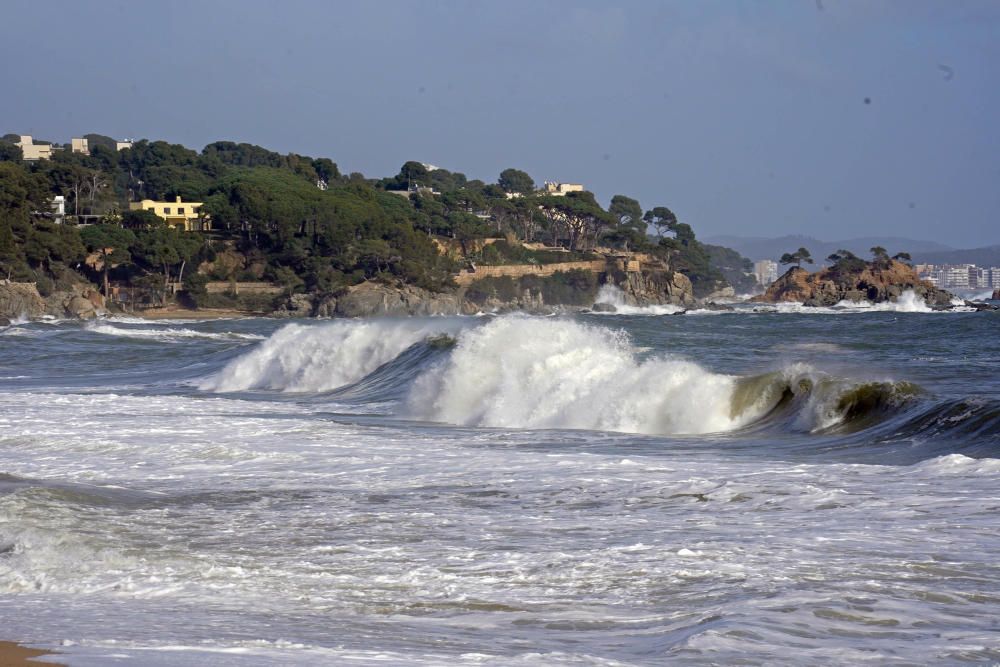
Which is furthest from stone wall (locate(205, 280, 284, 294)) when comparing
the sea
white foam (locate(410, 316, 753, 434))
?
the sea

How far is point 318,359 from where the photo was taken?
26875 mm

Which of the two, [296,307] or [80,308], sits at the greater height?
[296,307]

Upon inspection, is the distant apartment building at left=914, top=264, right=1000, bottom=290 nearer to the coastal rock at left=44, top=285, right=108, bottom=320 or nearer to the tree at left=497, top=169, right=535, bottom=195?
the tree at left=497, top=169, right=535, bottom=195

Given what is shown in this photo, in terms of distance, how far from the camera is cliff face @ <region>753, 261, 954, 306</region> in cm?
9379

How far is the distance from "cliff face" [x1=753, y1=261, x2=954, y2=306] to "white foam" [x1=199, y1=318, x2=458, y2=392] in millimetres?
70350

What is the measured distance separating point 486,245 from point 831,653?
355 ft

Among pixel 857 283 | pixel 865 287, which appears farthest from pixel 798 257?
pixel 865 287

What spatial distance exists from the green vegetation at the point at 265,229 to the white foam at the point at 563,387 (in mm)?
63311

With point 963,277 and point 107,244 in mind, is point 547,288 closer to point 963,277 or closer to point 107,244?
point 107,244

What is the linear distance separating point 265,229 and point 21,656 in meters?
93.4

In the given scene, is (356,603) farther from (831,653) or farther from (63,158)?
(63,158)

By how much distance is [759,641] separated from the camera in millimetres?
5684

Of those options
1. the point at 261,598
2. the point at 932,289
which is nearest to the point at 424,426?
the point at 261,598

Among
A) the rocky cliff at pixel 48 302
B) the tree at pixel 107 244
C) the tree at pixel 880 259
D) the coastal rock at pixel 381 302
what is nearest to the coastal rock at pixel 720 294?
the tree at pixel 880 259
